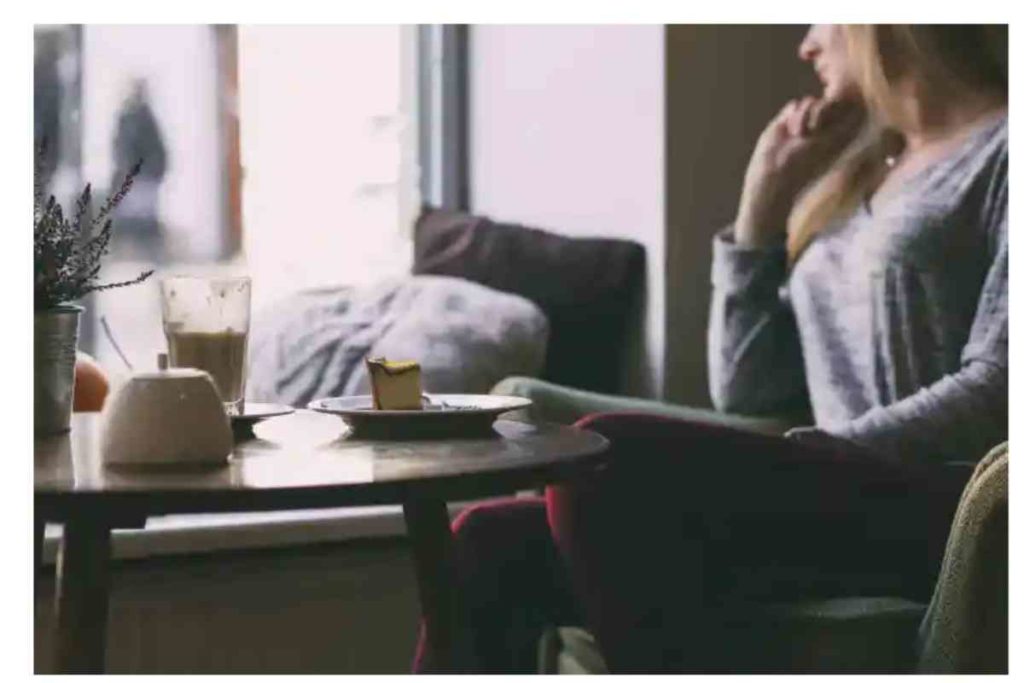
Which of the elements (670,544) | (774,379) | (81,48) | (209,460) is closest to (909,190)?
(774,379)

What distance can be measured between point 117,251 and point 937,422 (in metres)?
1.43

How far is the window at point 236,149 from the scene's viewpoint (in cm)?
274

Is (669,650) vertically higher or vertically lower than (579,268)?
lower

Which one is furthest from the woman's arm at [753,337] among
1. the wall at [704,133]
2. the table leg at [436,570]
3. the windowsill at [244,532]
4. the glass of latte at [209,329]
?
the glass of latte at [209,329]

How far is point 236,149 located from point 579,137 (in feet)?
2.05

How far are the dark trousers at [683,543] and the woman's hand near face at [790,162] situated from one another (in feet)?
2.09

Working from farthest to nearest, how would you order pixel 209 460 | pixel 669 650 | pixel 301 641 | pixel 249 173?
pixel 249 173
pixel 301 641
pixel 669 650
pixel 209 460

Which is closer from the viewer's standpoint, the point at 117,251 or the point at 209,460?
the point at 209,460

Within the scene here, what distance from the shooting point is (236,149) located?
285 centimetres

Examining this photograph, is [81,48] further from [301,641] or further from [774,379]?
[774,379]

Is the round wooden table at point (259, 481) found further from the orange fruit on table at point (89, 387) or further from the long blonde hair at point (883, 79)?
the long blonde hair at point (883, 79)

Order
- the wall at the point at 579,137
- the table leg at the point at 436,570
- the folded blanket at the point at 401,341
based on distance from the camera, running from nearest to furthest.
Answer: the table leg at the point at 436,570 → the folded blanket at the point at 401,341 → the wall at the point at 579,137

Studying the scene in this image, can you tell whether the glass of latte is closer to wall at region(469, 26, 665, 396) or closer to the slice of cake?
the slice of cake

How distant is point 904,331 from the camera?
7.22 feet
